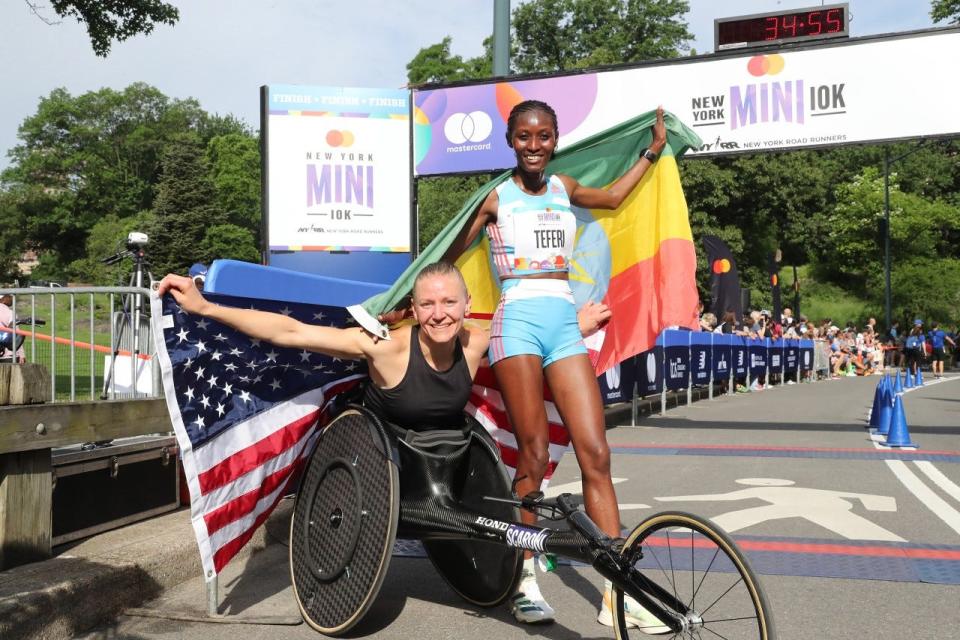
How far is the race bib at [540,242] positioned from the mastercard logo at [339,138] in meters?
8.06

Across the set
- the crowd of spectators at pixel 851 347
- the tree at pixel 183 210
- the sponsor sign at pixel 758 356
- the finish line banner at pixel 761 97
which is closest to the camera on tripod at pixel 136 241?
the finish line banner at pixel 761 97

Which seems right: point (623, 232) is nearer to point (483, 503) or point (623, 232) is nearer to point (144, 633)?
point (483, 503)

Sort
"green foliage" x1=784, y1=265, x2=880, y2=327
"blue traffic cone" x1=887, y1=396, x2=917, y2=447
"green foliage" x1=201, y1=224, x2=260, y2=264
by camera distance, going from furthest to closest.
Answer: "green foliage" x1=201, y1=224, x2=260, y2=264, "green foliage" x1=784, y1=265, x2=880, y2=327, "blue traffic cone" x1=887, y1=396, x2=917, y2=447

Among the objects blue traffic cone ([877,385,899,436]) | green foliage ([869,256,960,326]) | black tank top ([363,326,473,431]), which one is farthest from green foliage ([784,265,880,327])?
black tank top ([363,326,473,431])

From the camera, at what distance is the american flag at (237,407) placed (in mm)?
4117

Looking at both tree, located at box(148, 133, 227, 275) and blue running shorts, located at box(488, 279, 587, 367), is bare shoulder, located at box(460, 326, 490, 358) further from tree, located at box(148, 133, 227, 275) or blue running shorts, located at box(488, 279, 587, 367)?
tree, located at box(148, 133, 227, 275)

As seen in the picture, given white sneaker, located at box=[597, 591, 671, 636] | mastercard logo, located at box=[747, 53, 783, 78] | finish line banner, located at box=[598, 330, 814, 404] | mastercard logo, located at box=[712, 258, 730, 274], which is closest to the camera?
white sneaker, located at box=[597, 591, 671, 636]

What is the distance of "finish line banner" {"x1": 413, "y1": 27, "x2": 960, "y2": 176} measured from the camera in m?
11.3

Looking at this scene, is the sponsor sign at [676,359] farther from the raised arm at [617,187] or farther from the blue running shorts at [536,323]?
the blue running shorts at [536,323]

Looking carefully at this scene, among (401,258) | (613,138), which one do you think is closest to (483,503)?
(613,138)

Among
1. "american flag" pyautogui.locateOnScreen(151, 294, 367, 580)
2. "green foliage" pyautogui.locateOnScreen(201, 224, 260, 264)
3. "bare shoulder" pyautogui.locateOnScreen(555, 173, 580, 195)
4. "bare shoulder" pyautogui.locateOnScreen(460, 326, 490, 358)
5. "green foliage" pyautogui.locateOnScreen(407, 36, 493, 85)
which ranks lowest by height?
"american flag" pyautogui.locateOnScreen(151, 294, 367, 580)

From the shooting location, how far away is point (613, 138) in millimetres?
5469

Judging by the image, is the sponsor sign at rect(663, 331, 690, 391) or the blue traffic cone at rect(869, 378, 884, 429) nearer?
the blue traffic cone at rect(869, 378, 884, 429)

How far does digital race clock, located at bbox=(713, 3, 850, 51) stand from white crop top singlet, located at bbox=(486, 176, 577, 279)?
8.78 m
